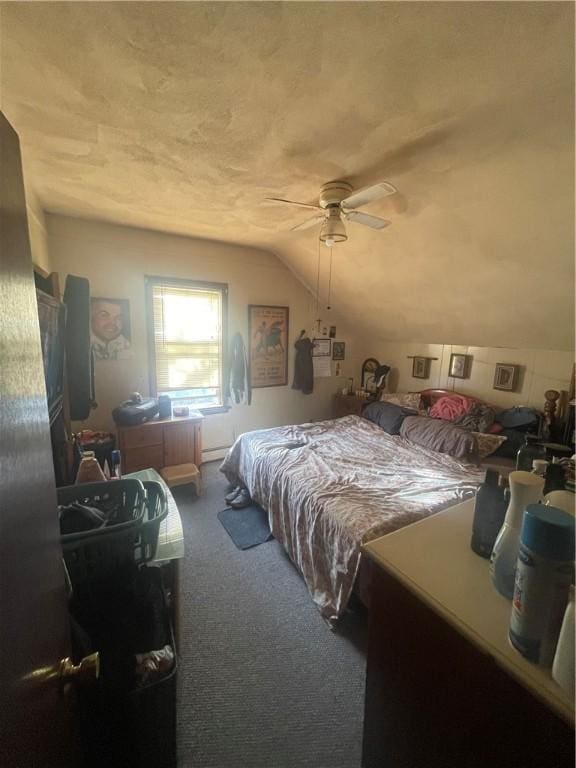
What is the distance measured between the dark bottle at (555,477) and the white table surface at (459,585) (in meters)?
0.30

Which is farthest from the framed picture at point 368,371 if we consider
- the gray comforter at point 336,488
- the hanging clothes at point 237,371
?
the hanging clothes at point 237,371

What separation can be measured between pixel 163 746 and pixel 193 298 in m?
3.38

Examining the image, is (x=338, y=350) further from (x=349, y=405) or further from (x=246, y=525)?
(x=246, y=525)

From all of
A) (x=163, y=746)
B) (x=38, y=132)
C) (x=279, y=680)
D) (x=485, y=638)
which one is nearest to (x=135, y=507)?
(x=163, y=746)

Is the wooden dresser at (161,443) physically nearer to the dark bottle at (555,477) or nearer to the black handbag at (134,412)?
the black handbag at (134,412)

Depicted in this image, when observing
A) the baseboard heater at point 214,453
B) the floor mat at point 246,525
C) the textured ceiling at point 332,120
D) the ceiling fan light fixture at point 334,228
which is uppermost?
the textured ceiling at point 332,120

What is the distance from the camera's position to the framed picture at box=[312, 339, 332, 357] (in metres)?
4.30

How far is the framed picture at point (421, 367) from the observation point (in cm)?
366

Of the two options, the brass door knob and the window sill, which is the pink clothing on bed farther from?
the brass door knob

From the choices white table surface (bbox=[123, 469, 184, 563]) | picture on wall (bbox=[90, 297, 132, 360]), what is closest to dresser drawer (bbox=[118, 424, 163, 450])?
picture on wall (bbox=[90, 297, 132, 360])

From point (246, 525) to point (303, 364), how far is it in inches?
88.7

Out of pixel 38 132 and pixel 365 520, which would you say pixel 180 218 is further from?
pixel 365 520

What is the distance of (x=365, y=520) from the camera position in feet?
5.55

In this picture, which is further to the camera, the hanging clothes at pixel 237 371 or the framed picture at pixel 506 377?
the hanging clothes at pixel 237 371
